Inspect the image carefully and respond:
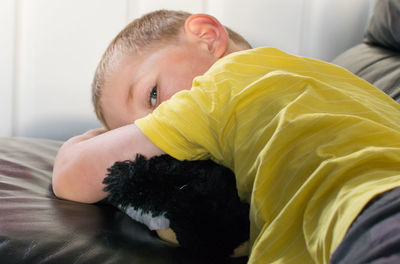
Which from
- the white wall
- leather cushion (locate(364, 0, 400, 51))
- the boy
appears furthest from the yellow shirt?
the white wall

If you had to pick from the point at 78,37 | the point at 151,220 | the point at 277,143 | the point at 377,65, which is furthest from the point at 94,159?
the point at 78,37

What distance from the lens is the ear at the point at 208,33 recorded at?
1.00 metres

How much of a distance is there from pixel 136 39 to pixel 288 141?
0.50 meters

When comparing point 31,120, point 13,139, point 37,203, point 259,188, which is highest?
point 259,188

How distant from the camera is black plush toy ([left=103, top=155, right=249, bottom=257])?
650 millimetres

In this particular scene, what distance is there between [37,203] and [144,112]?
0.25 m

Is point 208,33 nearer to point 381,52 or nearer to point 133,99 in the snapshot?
point 133,99

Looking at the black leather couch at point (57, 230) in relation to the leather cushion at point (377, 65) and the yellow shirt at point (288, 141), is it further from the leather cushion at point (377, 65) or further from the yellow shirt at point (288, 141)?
the leather cushion at point (377, 65)

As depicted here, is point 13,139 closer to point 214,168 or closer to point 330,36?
point 214,168

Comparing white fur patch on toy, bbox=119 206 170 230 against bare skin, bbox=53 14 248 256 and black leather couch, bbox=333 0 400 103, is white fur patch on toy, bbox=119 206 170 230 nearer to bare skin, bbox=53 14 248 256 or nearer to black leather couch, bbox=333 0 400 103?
bare skin, bbox=53 14 248 256

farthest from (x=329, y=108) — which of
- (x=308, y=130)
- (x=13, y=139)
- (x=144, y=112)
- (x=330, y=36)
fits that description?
(x=330, y=36)

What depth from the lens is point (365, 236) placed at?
459mm

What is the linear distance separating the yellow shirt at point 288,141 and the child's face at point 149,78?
189mm

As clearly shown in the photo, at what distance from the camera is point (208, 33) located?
1007 millimetres
